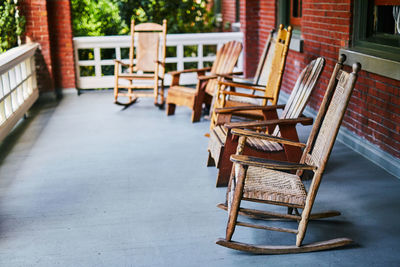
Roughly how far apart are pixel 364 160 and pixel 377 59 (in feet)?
2.92

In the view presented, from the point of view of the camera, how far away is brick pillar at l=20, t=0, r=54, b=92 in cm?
689

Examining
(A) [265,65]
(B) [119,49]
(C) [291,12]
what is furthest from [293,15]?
(B) [119,49]

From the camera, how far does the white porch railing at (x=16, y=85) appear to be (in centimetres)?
523

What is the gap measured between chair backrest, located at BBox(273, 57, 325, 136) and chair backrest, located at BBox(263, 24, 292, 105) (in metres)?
0.55

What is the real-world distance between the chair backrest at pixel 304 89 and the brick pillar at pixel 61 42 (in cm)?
444

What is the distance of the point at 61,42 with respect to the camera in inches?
291

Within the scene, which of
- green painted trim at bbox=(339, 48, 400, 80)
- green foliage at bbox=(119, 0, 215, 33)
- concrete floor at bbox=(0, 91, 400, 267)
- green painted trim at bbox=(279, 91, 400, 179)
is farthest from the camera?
green foliage at bbox=(119, 0, 215, 33)

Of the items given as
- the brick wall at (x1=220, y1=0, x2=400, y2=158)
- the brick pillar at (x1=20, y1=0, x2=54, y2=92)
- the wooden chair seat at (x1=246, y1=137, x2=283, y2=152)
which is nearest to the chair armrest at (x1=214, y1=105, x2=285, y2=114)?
the wooden chair seat at (x1=246, y1=137, x2=283, y2=152)

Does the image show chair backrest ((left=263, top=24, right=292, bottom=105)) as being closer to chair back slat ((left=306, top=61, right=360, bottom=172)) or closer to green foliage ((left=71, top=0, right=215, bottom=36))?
chair back slat ((left=306, top=61, right=360, bottom=172))

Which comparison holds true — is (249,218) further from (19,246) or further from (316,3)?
(316,3)

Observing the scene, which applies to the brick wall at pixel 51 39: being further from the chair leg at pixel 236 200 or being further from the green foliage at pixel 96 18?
the chair leg at pixel 236 200

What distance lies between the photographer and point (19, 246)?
2.94 metres

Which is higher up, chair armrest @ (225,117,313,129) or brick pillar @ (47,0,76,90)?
brick pillar @ (47,0,76,90)

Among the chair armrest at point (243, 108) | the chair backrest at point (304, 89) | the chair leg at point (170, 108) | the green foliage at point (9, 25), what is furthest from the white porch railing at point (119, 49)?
the chair backrest at point (304, 89)
